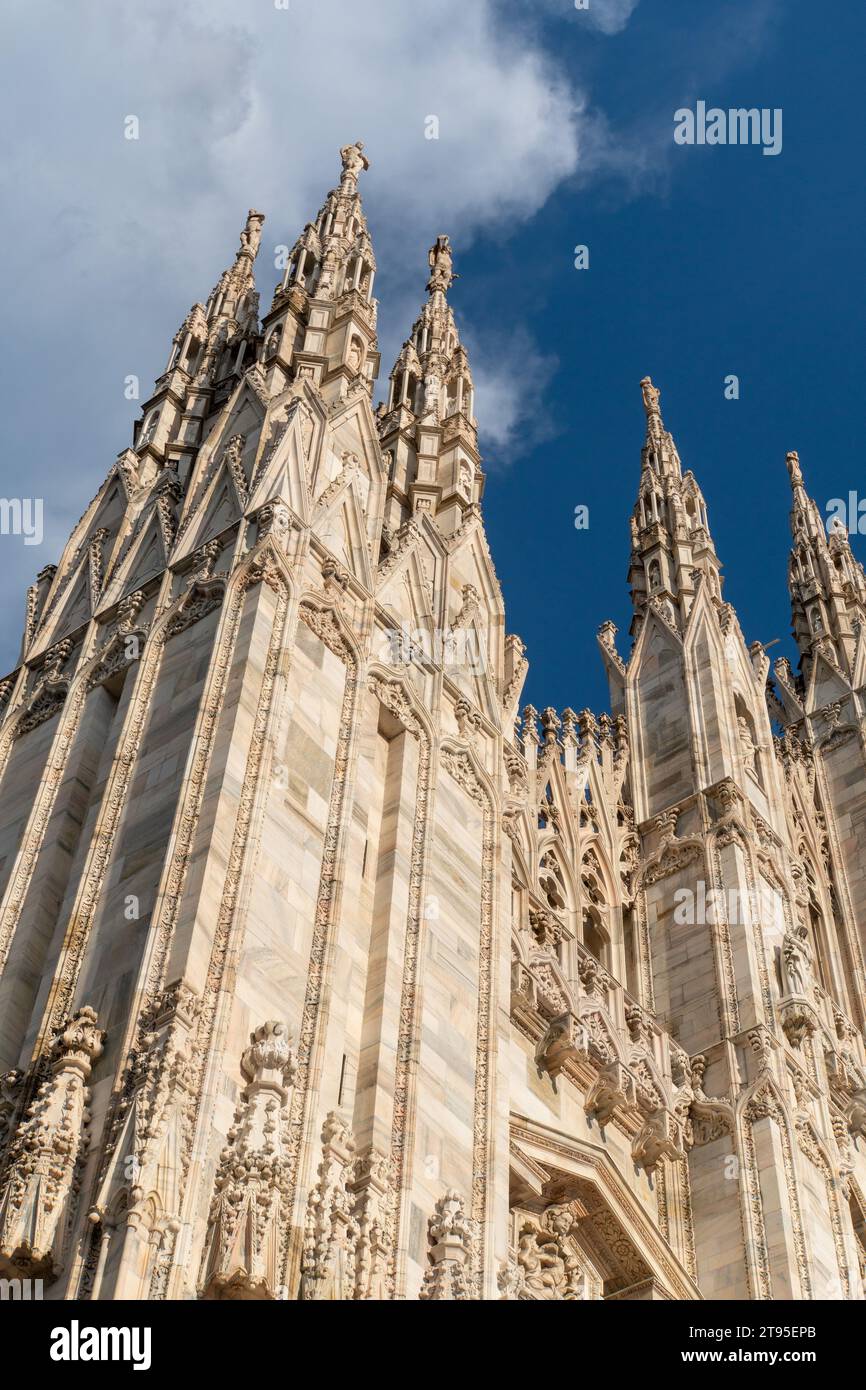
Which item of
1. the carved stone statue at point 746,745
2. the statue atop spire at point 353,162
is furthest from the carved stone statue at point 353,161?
the carved stone statue at point 746,745

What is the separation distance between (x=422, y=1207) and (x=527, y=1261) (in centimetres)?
549

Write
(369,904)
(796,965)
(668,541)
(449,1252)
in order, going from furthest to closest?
(668,541) → (796,965) → (369,904) → (449,1252)

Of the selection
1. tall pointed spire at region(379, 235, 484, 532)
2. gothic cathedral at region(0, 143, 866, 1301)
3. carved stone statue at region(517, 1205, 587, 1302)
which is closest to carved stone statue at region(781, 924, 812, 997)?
gothic cathedral at region(0, 143, 866, 1301)

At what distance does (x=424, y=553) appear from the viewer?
24.0 m

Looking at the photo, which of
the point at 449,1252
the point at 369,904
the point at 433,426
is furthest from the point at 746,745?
the point at 449,1252

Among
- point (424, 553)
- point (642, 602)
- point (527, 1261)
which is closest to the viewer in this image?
point (527, 1261)

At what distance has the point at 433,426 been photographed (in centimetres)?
2758

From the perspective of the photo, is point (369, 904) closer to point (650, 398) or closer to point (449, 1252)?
point (449, 1252)

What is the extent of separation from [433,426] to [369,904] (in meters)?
10.3

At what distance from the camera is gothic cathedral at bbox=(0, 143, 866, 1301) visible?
1531cm

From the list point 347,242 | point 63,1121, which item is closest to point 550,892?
point 347,242

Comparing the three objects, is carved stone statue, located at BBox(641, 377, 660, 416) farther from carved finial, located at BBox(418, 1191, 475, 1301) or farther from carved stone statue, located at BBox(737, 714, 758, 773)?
carved finial, located at BBox(418, 1191, 475, 1301)

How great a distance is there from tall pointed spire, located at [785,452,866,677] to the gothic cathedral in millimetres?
7049
